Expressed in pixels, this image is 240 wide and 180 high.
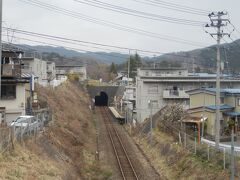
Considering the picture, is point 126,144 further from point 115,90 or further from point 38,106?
point 115,90

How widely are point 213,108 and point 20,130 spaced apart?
18058 millimetres

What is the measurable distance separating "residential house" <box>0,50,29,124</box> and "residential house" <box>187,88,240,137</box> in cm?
1442

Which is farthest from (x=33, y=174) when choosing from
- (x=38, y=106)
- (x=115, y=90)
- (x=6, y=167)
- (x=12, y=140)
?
(x=115, y=90)

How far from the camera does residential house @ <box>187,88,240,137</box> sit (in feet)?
112

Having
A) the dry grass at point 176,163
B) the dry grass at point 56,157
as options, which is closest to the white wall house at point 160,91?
the dry grass at point 56,157

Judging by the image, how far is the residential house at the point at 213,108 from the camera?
34000mm

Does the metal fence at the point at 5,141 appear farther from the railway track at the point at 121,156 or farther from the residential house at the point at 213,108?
the residential house at the point at 213,108

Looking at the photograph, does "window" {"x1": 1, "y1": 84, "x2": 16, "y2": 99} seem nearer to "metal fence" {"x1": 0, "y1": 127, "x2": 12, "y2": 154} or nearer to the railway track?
the railway track

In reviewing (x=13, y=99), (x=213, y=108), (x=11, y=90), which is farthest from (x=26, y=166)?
(x=213, y=108)

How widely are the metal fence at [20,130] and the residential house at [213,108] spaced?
1348cm

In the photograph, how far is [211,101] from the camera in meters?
36.9

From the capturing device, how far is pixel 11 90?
30.0 meters

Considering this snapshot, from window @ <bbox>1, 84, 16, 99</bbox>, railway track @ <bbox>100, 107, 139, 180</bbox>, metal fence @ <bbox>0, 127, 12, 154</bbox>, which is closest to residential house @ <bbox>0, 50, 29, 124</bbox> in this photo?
window @ <bbox>1, 84, 16, 99</bbox>

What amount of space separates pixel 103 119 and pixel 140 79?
8234mm
